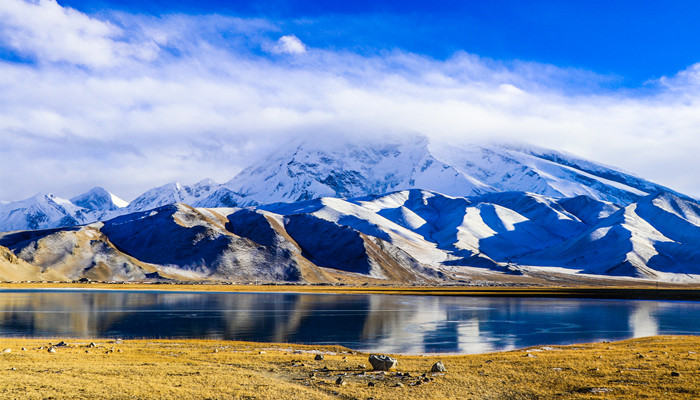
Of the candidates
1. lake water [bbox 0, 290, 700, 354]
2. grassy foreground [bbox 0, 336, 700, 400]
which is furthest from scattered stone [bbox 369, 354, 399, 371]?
lake water [bbox 0, 290, 700, 354]

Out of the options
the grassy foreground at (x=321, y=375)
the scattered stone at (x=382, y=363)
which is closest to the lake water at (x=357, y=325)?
the grassy foreground at (x=321, y=375)

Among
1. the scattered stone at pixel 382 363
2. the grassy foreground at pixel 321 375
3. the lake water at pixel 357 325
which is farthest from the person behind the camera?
the lake water at pixel 357 325

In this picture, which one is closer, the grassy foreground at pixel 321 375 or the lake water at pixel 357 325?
the grassy foreground at pixel 321 375

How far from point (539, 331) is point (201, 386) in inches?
2003

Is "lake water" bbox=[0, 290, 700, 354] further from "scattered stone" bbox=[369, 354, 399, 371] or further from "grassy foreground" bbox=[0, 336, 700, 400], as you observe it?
"scattered stone" bbox=[369, 354, 399, 371]

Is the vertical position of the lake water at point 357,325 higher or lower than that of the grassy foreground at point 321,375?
lower

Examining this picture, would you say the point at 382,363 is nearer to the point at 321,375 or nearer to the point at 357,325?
the point at 321,375

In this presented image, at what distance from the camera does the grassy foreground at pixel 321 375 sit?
2600 cm

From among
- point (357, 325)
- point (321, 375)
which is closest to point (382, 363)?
point (321, 375)

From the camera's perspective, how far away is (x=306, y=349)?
47.4 meters

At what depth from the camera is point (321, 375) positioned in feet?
105

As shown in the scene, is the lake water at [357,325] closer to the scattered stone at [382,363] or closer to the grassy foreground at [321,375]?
the grassy foreground at [321,375]

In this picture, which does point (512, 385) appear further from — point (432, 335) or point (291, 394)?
point (432, 335)

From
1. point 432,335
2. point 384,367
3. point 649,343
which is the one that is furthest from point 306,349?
point 649,343
